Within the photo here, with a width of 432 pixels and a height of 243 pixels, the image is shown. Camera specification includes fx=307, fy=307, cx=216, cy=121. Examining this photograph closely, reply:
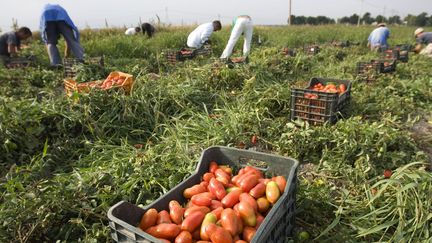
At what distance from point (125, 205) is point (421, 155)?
7.84 feet

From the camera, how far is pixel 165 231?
125 centimetres

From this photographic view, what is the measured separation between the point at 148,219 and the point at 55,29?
5.68 meters

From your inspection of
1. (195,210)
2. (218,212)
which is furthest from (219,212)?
(195,210)

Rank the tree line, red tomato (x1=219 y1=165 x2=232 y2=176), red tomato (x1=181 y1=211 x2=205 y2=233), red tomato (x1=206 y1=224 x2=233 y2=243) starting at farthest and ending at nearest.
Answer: the tree line → red tomato (x1=219 y1=165 x2=232 y2=176) → red tomato (x1=181 y1=211 x2=205 y2=233) → red tomato (x1=206 y1=224 x2=233 y2=243)

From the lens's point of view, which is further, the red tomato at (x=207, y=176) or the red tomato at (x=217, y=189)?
the red tomato at (x=207, y=176)

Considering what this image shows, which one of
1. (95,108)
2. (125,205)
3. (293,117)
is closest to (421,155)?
(293,117)

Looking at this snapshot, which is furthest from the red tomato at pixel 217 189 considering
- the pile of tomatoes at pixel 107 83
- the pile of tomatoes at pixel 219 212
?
the pile of tomatoes at pixel 107 83

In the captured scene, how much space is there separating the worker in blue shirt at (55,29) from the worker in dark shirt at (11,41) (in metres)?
0.81

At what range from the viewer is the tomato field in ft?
5.52

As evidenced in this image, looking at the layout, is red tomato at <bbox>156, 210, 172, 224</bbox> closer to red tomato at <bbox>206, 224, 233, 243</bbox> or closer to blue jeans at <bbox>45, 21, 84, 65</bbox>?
red tomato at <bbox>206, 224, 233, 243</bbox>

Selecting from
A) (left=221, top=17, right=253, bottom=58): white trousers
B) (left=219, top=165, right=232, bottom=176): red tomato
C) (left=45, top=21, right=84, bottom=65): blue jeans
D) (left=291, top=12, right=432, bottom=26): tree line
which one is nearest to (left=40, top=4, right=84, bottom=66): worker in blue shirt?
(left=45, top=21, right=84, bottom=65): blue jeans

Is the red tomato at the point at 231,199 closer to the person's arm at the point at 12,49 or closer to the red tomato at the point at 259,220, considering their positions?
the red tomato at the point at 259,220

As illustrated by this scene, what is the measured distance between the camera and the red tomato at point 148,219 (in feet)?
4.35

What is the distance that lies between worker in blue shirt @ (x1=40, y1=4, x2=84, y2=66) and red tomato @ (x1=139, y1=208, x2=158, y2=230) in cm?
509
